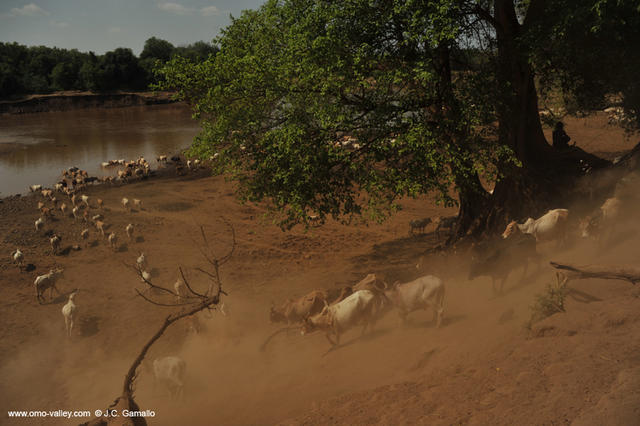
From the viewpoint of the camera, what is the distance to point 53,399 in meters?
10.1

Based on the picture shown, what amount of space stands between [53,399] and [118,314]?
3816mm

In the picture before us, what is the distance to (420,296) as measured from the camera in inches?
373

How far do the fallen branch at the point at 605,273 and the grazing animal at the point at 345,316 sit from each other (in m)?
3.89

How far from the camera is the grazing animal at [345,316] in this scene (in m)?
9.52

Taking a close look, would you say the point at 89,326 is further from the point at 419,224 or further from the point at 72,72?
the point at 72,72

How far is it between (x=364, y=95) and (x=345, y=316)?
19.3ft

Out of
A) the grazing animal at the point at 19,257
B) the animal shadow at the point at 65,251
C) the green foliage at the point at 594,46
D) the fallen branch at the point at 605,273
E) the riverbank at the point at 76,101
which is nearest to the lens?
the fallen branch at the point at 605,273

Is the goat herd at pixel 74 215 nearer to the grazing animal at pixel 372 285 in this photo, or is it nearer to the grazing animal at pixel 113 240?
the grazing animal at pixel 113 240

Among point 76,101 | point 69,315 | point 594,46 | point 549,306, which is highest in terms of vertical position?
point 76,101

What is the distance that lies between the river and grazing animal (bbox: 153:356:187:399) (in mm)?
27641

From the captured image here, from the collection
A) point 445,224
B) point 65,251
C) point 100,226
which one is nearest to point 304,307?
point 445,224

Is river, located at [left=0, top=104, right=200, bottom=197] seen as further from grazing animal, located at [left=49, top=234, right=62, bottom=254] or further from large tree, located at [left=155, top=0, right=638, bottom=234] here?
large tree, located at [left=155, top=0, right=638, bottom=234]

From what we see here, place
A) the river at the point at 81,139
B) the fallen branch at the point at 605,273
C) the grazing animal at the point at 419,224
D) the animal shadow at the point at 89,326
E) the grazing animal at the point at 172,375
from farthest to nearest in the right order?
the river at the point at 81,139, the grazing animal at the point at 419,224, the animal shadow at the point at 89,326, the grazing animal at the point at 172,375, the fallen branch at the point at 605,273

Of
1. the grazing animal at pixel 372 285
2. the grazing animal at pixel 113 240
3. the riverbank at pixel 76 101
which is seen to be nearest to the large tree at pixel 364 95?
the grazing animal at pixel 372 285
